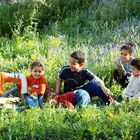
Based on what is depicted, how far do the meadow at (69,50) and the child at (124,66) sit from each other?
14 cm

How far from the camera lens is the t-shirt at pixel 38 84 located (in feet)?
25.5

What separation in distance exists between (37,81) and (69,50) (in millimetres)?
1833

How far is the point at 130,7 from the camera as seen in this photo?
40.4 feet

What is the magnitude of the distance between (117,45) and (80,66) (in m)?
1.68

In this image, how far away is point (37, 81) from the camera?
7832mm

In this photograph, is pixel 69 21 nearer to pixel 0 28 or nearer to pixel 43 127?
pixel 0 28

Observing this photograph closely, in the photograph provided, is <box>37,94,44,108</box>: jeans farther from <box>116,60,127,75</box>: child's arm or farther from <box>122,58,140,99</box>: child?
<box>116,60,127,75</box>: child's arm

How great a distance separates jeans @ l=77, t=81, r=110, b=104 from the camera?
7.67m

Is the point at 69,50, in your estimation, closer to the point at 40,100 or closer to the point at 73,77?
the point at 73,77

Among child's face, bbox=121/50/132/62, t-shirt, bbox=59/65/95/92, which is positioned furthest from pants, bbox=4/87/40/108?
child's face, bbox=121/50/132/62

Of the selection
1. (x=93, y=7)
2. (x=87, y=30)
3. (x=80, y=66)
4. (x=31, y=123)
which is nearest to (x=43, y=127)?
(x=31, y=123)

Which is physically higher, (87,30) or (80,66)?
(87,30)

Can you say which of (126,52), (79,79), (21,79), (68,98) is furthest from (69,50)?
(68,98)

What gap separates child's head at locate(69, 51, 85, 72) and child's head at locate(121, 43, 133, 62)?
775mm
